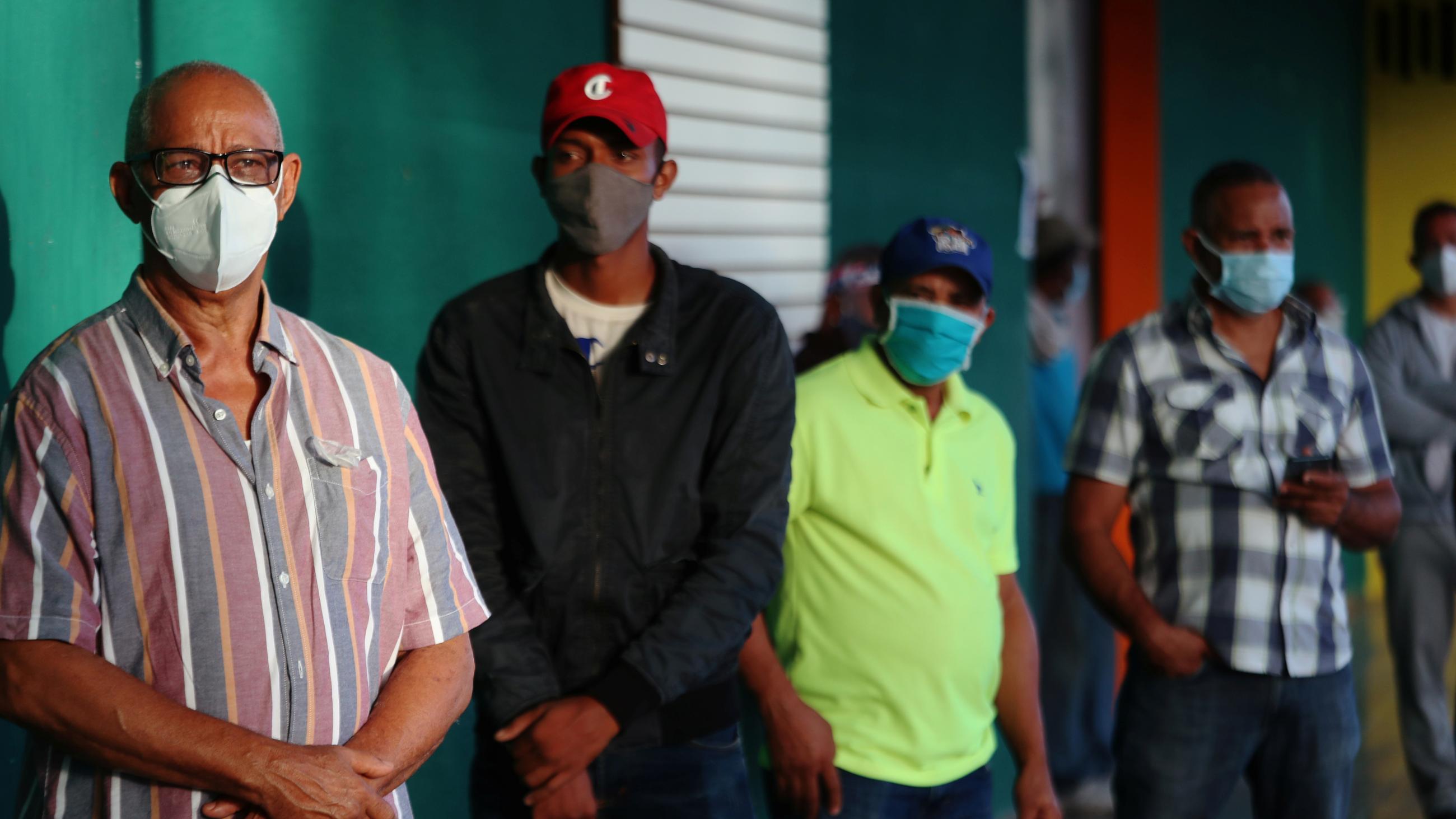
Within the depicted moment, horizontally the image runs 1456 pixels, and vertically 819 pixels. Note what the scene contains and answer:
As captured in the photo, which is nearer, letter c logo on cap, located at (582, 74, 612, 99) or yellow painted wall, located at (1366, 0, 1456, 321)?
letter c logo on cap, located at (582, 74, 612, 99)

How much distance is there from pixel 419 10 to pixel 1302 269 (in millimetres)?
7142

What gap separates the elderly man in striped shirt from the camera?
1.53 m

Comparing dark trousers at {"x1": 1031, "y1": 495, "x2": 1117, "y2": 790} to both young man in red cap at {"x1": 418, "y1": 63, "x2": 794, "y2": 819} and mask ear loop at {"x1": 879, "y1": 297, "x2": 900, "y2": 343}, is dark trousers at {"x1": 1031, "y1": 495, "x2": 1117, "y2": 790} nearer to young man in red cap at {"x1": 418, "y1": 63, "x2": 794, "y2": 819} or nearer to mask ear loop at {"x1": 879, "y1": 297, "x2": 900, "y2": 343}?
mask ear loop at {"x1": 879, "y1": 297, "x2": 900, "y2": 343}

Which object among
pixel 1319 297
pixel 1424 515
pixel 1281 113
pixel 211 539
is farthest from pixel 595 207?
pixel 1281 113

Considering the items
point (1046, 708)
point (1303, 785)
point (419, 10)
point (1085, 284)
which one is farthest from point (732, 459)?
point (1085, 284)

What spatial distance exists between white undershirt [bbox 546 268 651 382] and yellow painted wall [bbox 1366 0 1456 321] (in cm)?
842

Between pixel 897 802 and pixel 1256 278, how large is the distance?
4.67ft

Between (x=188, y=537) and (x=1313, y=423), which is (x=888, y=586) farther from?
(x=188, y=537)

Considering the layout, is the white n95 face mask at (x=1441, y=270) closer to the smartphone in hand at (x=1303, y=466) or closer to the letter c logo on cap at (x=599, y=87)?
the smartphone in hand at (x=1303, y=466)

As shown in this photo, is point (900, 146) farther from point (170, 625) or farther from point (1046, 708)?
point (170, 625)

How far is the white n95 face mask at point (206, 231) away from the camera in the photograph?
65.9 inches

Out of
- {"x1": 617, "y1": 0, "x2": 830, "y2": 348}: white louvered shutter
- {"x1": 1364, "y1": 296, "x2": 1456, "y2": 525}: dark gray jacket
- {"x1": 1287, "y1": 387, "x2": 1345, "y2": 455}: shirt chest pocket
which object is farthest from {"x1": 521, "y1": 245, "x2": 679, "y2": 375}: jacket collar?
{"x1": 1364, "y1": 296, "x2": 1456, "y2": 525}: dark gray jacket

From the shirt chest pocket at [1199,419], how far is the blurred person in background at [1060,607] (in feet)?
7.04

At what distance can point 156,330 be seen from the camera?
1.66 m
